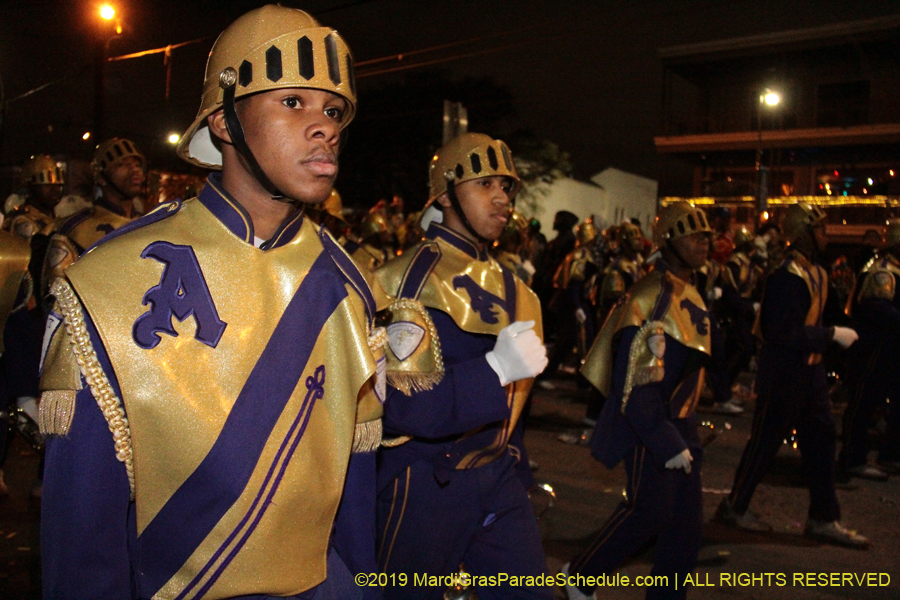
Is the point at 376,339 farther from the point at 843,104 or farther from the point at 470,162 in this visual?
the point at 843,104

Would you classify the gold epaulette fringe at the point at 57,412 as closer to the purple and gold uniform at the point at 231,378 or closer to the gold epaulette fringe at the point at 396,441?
the purple and gold uniform at the point at 231,378

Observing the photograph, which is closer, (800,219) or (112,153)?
(112,153)

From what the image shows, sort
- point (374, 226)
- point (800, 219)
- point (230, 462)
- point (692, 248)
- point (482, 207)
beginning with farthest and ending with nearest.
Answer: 1. point (374, 226)
2. point (800, 219)
3. point (692, 248)
4. point (482, 207)
5. point (230, 462)

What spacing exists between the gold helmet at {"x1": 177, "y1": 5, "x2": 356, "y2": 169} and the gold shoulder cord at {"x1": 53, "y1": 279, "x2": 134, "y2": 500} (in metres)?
0.68

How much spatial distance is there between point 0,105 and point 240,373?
138 inches

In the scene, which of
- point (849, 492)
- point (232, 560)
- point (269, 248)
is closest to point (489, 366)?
point (269, 248)

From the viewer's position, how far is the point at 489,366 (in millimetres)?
2676

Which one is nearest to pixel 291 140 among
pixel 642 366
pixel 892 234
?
pixel 642 366

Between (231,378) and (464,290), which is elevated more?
(464,290)

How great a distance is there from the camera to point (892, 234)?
356 inches

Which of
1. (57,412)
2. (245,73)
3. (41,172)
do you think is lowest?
(57,412)

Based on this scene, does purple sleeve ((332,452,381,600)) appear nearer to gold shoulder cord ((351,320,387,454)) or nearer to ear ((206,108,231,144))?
Answer: gold shoulder cord ((351,320,387,454))

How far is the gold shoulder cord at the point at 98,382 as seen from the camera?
1.72m

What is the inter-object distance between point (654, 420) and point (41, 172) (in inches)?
283
